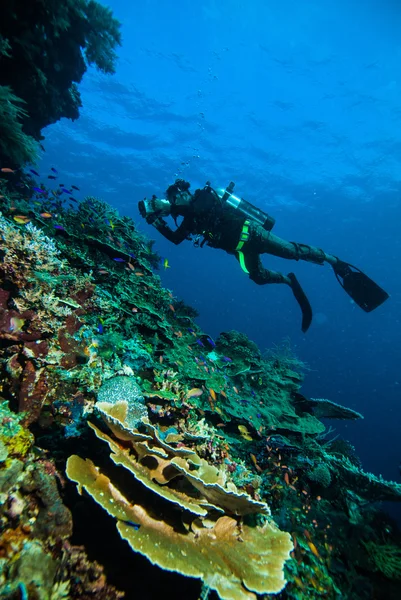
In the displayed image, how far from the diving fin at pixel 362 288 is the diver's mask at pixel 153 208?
5844mm

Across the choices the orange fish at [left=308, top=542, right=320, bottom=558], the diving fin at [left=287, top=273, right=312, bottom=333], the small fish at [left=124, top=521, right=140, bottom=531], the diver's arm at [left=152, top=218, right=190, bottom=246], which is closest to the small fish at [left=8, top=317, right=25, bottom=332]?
the small fish at [left=124, top=521, right=140, bottom=531]

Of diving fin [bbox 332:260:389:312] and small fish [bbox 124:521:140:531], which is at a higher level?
diving fin [bbox 332:260:389:312]

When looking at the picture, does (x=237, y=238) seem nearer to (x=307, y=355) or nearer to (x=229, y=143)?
(x=229, y=143)

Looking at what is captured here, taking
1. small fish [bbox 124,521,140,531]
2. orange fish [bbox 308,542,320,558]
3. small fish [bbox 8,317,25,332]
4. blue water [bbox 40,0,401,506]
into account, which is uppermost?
blue water [bbox 40,0,401,506]

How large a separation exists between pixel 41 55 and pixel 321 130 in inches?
1290

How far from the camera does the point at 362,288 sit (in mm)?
9086

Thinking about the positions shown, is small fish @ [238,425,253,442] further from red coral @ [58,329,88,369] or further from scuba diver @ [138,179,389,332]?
scuba diver @ [138,179,389,332]

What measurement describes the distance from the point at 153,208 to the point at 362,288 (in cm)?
702

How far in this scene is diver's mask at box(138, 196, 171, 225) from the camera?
7.31 meters

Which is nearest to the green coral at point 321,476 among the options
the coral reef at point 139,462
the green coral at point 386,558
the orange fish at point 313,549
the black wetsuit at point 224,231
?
the coral reef at point 139,462

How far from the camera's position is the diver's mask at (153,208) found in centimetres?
731

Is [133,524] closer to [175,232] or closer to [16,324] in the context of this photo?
[16,324]

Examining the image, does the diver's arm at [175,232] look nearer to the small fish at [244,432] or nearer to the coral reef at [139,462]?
the coral reef at [139,462]

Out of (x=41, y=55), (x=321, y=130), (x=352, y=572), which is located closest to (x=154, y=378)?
(x=352, y=572)
